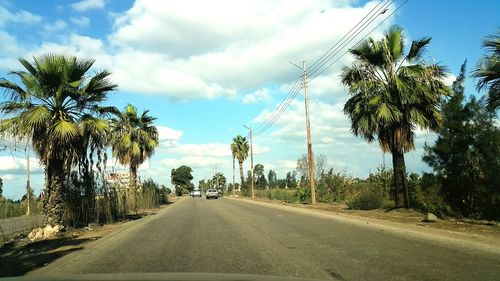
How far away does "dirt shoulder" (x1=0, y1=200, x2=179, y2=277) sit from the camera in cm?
961

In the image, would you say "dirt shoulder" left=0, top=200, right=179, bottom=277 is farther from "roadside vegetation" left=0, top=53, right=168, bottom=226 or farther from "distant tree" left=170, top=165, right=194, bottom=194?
"distant tree" left=170, top=165, right=194, bottom=194

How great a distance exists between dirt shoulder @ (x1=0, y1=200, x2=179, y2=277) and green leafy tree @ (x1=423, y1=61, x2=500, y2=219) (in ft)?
43.2

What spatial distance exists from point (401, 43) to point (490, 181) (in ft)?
29.4

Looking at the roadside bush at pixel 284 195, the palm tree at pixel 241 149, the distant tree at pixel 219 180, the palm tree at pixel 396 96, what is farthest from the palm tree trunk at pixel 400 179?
the distant tree at pixel 219 180

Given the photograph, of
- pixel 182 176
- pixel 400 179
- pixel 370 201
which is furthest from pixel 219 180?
pixel 400 179

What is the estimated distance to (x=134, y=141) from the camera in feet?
126

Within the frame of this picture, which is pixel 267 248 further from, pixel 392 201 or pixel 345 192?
pixel 345 192

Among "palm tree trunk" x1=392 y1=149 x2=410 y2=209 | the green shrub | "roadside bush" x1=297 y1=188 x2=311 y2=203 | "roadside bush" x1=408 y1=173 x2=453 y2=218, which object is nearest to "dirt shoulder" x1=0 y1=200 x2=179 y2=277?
"roadside bush" x1=408 y1=173 x2=453 y2=218

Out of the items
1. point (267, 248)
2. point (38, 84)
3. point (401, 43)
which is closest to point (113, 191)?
point (38, 84)

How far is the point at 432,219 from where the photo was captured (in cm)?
1747

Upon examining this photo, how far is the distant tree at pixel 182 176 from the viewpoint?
15838cm

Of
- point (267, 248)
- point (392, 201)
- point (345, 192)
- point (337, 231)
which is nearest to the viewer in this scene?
point (267, 248)

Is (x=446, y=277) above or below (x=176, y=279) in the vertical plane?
below

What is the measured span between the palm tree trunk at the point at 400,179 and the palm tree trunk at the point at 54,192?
1517 centimetres
